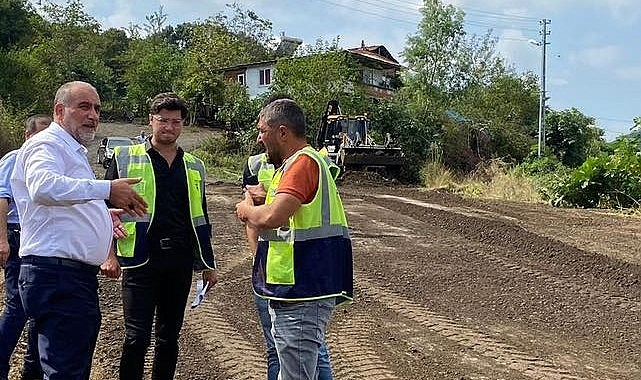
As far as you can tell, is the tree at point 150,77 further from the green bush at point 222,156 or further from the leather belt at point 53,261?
the leather belt at point 53,261

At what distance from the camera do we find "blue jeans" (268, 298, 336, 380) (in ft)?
11.7

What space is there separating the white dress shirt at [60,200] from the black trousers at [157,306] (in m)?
0.70

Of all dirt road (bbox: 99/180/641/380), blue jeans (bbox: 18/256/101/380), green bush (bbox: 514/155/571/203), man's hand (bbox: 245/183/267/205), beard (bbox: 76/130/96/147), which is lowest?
dirt road (bbox: 99/180/641/380)

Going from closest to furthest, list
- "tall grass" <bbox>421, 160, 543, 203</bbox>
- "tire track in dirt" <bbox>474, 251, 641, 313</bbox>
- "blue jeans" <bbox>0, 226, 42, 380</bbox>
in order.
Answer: "blue jeans" <bbox>0, 226, 42, 380</bbox> < "tire track in dirt" <bbox>474, 251, 641, 313</bbox> < "tall grass" <bbox>421, 160, 543, 203</bbox>

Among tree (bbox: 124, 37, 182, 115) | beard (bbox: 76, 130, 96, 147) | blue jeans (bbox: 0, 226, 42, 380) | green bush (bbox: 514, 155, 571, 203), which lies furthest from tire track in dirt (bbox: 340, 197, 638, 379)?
tree (bbox: 124, 37, 182, 115)

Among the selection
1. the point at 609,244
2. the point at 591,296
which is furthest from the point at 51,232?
the point at 609,244

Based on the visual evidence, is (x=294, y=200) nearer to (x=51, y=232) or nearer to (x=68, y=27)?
(x=51, y=232)

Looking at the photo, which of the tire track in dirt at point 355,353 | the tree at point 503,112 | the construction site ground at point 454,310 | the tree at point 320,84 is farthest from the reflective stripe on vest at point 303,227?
the tree at point 503,112

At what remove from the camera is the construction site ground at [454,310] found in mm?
5945

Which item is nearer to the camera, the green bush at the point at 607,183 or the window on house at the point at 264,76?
the green bush at the point at 607,183

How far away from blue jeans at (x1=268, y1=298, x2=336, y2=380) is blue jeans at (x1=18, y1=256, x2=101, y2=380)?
37.0 inches

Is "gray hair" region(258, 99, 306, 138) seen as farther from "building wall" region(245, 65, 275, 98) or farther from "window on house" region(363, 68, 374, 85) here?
"building wall" region(245, 65, 275, 98)

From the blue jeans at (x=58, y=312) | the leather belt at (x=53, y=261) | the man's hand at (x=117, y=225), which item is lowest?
the blue jeans at (x=58, y=312)

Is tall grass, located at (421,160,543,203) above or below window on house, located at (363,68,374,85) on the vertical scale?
below
